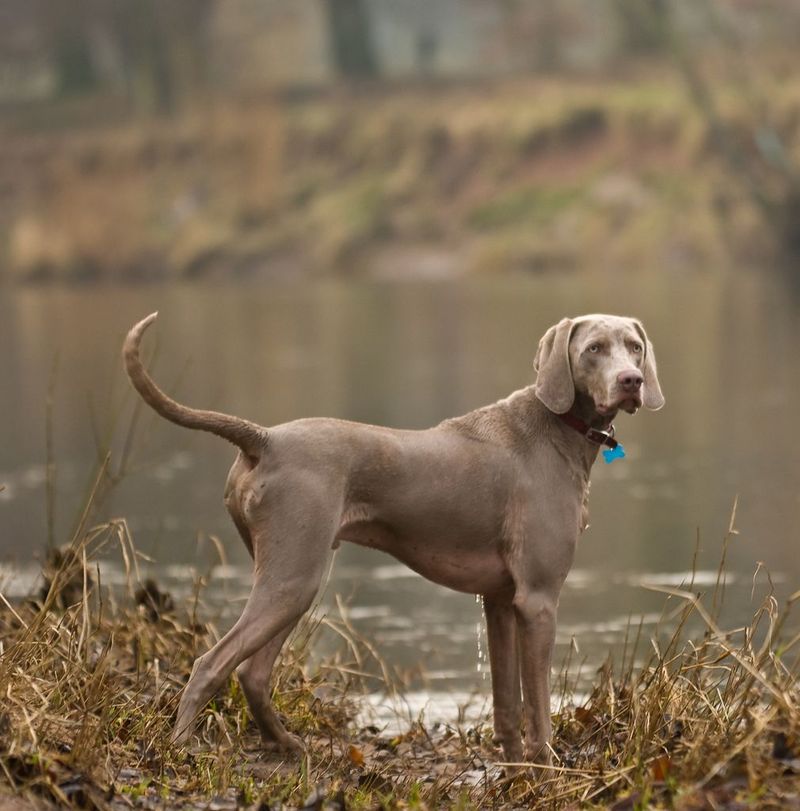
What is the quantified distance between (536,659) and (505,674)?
436mm

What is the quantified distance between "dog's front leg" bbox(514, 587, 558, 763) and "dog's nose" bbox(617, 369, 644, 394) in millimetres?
756

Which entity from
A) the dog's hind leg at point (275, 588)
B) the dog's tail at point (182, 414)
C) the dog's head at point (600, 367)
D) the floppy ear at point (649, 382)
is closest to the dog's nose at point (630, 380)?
the dog's head at point (600, 367)

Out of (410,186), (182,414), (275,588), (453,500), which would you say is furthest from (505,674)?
(410,186)

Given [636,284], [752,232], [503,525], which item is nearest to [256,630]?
[503,525]

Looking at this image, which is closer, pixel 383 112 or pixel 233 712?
pixel 233 712

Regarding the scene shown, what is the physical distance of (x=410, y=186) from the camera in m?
48.8

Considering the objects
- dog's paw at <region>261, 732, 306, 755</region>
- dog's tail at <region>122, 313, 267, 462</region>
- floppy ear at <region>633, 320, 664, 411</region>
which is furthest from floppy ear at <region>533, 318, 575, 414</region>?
dog's paw at <region>261, 732, 306, 755</region>

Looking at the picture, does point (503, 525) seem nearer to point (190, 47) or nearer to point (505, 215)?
point (505, 215)

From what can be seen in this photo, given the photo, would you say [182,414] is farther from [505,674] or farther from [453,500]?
[505,674]

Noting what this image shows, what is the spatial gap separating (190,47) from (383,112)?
12386 millimetres

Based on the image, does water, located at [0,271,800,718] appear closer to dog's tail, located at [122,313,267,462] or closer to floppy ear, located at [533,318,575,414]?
floppy ear, located at [533,318,575,414]

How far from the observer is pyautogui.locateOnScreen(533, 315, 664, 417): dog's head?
252 inches

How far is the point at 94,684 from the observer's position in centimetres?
613

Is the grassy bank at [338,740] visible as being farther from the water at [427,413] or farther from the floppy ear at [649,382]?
the floppy ear at [649,382]
